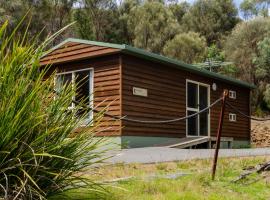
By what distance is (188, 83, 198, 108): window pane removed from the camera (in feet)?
53.4

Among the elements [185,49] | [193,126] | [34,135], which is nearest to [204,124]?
[193,126]

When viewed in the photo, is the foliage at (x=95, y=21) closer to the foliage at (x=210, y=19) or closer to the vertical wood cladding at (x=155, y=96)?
the foliage at (x=210, y=19)

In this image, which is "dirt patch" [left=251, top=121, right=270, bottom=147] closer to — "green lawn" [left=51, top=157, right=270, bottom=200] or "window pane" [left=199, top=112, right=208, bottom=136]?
"window pane" [left=199, top=112, right=208, bottom=136]

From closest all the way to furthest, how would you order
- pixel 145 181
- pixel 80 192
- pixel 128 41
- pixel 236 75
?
pixel 80 192
pixel 145 181
pixel 236 75
pixel 128 41

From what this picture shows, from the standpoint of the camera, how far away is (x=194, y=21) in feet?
145

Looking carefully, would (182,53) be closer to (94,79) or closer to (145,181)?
(94,79)

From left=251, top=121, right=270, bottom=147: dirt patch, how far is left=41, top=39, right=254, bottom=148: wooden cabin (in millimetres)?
7590

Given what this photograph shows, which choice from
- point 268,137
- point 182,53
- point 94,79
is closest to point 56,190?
point 94,79

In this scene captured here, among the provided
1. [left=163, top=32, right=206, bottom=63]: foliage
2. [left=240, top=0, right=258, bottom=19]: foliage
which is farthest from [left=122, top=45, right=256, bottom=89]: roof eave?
[left=240, top=0, right=258, bottom=19]: foliage

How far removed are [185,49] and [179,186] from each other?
110 feet

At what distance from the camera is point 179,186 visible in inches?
215

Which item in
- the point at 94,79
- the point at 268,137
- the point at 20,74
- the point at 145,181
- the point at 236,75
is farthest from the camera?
the point at 236,75

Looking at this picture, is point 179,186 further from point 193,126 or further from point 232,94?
point 232,94

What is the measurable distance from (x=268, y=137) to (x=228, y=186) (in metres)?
19.5
